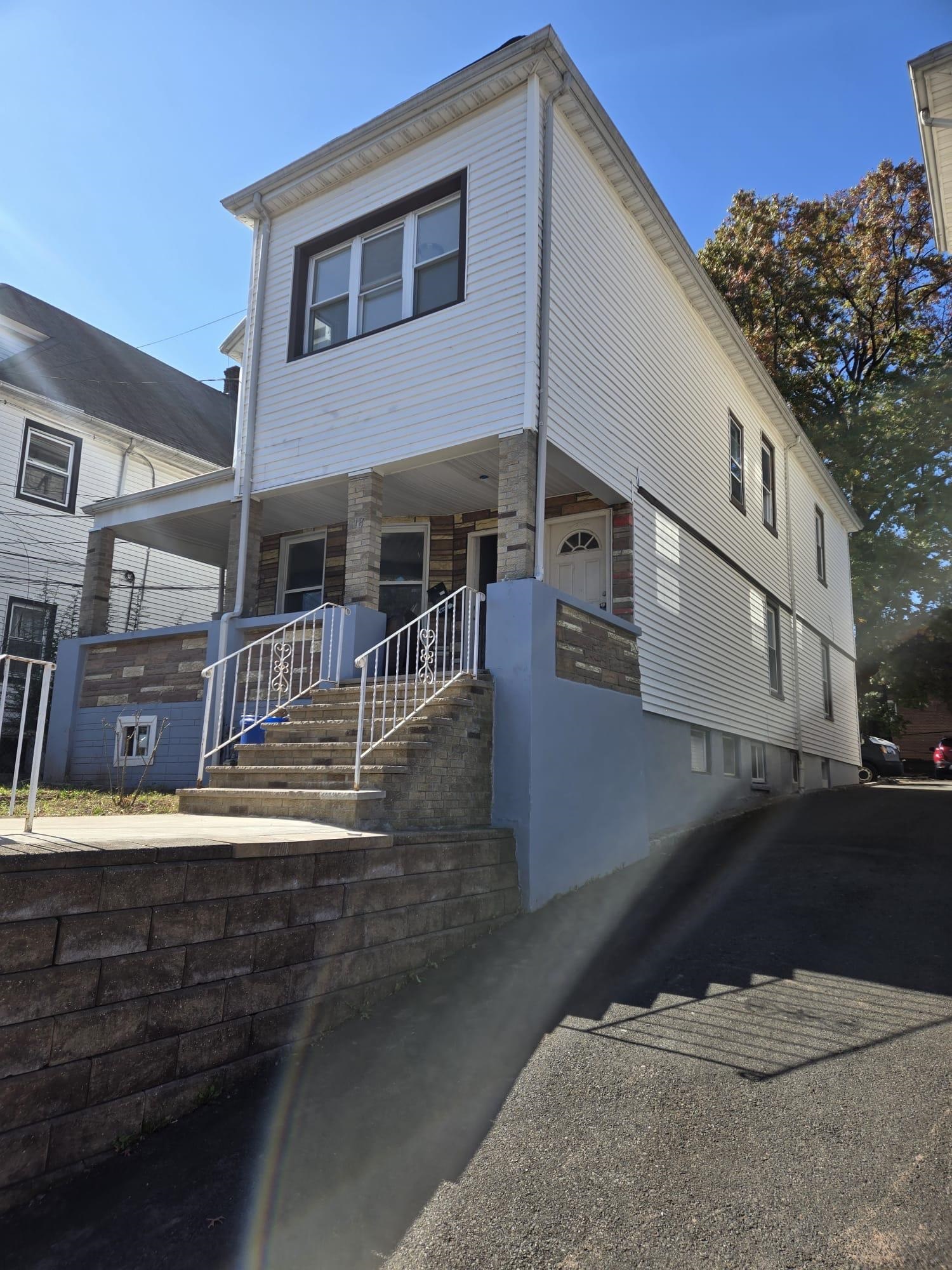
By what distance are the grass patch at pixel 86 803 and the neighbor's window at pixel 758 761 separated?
9.19 meters

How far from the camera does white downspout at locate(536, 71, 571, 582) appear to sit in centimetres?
788

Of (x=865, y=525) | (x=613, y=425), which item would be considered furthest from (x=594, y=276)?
(x=865, y=525)

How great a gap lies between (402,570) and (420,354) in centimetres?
331

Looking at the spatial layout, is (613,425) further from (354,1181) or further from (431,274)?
(354,1181)

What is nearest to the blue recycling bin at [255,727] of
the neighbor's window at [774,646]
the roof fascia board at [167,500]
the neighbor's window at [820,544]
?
the roof fascia board at [167,500]

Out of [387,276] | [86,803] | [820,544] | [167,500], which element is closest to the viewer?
[86,803]

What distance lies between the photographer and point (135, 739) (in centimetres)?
966

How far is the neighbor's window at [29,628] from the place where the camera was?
15.1 m

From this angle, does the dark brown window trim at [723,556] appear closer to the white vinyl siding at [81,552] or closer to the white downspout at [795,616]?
the white downspout at [795,616]

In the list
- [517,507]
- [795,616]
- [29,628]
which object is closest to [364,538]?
[517,507]

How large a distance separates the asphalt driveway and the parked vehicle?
1832 centimetres

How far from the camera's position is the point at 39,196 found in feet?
32.1

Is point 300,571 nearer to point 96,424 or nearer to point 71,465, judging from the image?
point 71,465

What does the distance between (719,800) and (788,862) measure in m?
3.66
